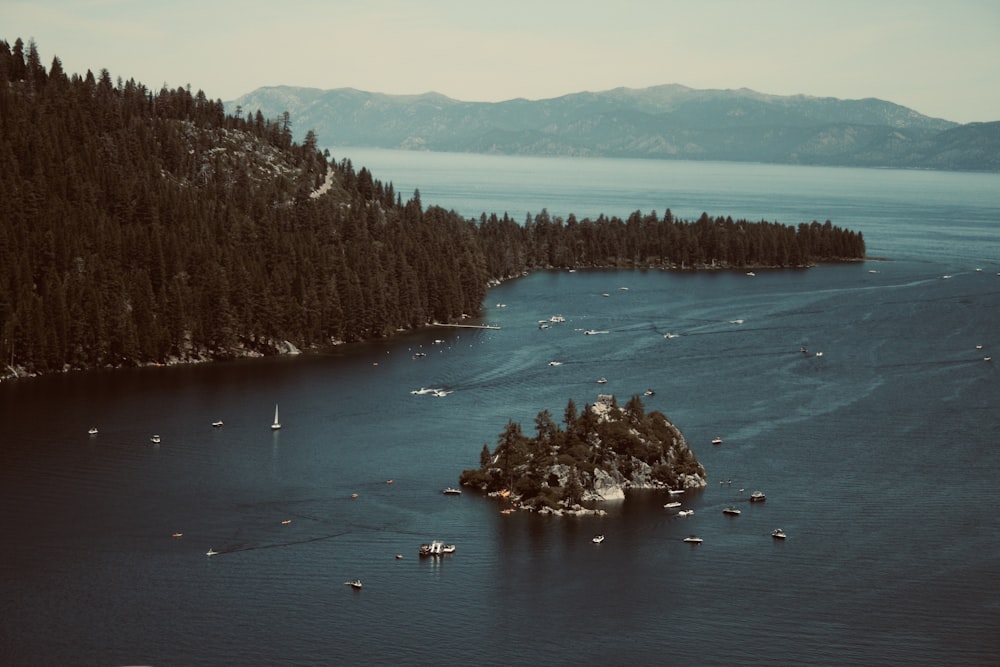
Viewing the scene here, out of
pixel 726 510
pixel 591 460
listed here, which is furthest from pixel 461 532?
pixel 726 510

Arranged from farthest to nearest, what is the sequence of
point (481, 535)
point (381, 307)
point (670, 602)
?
point (381, 307) < point (481, 535) < point (670, 602)

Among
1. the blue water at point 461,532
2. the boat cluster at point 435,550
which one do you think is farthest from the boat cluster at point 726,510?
the boat cluster at point 435,550

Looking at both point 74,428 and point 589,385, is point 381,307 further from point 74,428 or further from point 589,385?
point 74,428

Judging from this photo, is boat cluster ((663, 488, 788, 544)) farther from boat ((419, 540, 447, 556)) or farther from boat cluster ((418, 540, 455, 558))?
boat ((419, 540, 447, 556))

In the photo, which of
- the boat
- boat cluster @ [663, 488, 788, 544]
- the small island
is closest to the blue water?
boat cluster @ [663, 488, 788, 544]

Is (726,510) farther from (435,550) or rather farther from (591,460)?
(435,550)

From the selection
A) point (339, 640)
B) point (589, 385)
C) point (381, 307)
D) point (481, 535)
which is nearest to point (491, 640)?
point (339, 640)

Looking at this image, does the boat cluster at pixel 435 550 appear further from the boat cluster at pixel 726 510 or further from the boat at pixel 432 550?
the boat cluster at pixel 726 510
